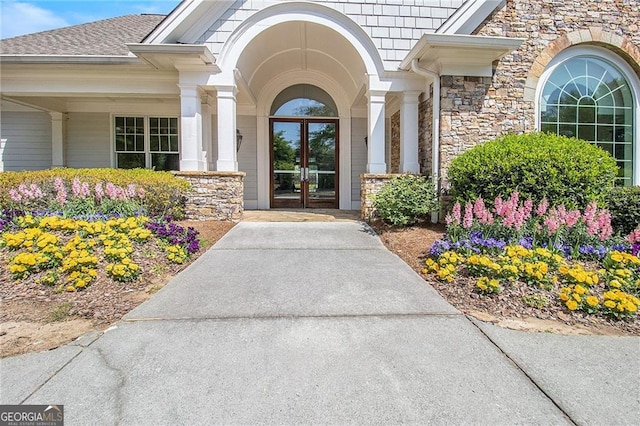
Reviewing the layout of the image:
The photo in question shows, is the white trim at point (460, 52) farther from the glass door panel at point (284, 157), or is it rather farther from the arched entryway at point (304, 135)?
the glass door panel at point (284, 157)

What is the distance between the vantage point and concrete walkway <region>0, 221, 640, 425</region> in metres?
1.97

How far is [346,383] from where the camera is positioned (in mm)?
2221

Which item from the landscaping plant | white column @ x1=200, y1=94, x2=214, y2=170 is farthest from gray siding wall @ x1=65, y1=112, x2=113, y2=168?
the landscaping plant

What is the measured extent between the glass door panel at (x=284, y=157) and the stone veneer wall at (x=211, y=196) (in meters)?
3.08

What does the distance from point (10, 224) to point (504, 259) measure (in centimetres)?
674

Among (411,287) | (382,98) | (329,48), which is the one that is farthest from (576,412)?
(329,48)

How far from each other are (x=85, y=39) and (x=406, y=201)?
8.88 meters

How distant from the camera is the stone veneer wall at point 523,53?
23.7ft

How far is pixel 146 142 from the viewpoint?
34.3ft

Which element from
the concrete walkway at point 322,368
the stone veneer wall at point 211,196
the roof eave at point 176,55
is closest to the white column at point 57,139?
the roof eave at point 176,55

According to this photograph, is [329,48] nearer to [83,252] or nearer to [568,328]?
[83,252]

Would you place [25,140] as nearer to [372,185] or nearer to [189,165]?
[189,165]

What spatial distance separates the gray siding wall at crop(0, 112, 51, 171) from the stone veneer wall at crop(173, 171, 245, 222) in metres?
5.73

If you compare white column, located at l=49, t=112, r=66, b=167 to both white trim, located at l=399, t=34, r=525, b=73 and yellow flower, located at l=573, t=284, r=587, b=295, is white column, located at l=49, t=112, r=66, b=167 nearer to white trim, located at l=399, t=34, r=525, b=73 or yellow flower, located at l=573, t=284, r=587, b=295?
white trim, located at l=399, t=34, r=525, b=73
